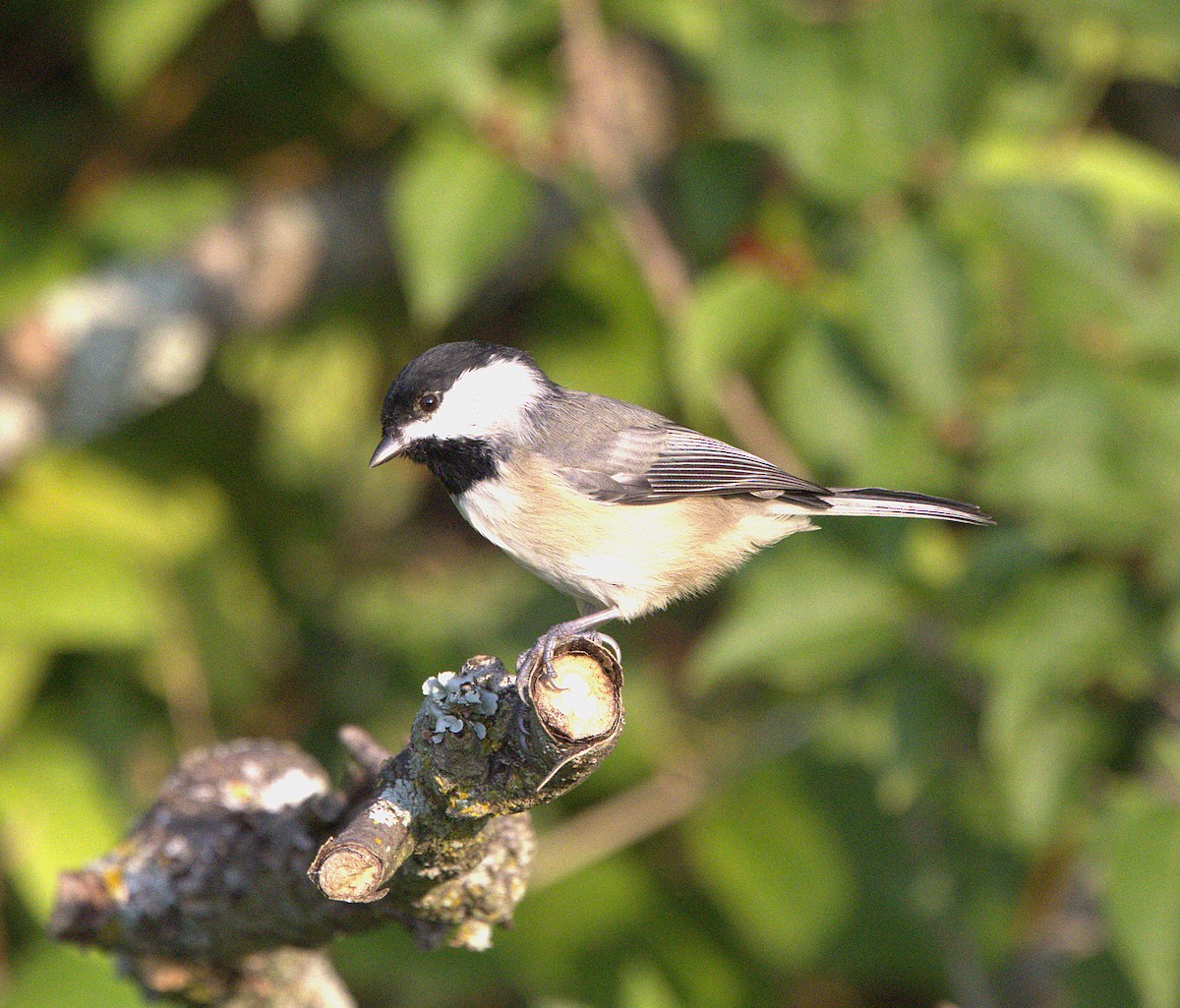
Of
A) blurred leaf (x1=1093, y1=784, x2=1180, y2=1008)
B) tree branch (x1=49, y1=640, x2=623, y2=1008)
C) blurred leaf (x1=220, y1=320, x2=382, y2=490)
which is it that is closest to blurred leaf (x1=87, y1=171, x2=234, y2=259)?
blurred leaf (x1=220, y1=320, x2=382, y2=490)

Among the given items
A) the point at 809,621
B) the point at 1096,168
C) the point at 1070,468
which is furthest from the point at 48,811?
the point at 1096,168

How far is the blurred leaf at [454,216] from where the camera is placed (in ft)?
8.56

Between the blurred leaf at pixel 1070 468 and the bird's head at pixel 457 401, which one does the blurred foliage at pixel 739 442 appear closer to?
the blurred leaf at pixel 1070 468

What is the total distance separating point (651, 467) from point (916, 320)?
69 cm

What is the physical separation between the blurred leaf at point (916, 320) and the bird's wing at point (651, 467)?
0.40 meters

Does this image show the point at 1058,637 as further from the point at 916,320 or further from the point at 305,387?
the point at 305,387

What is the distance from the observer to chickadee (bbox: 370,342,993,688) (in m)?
2.21

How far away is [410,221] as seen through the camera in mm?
2689

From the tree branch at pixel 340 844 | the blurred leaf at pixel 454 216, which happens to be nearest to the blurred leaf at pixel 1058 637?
the tree branch at pixel 340 844

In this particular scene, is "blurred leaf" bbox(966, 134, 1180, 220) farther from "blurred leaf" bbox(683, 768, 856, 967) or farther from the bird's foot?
the bird's foot

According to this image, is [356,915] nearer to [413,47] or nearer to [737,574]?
[737,574]

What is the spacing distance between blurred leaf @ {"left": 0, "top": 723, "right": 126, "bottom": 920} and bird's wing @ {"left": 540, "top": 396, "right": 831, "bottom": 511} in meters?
1.45

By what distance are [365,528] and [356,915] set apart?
241cm

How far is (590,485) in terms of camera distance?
2295 millimetres
